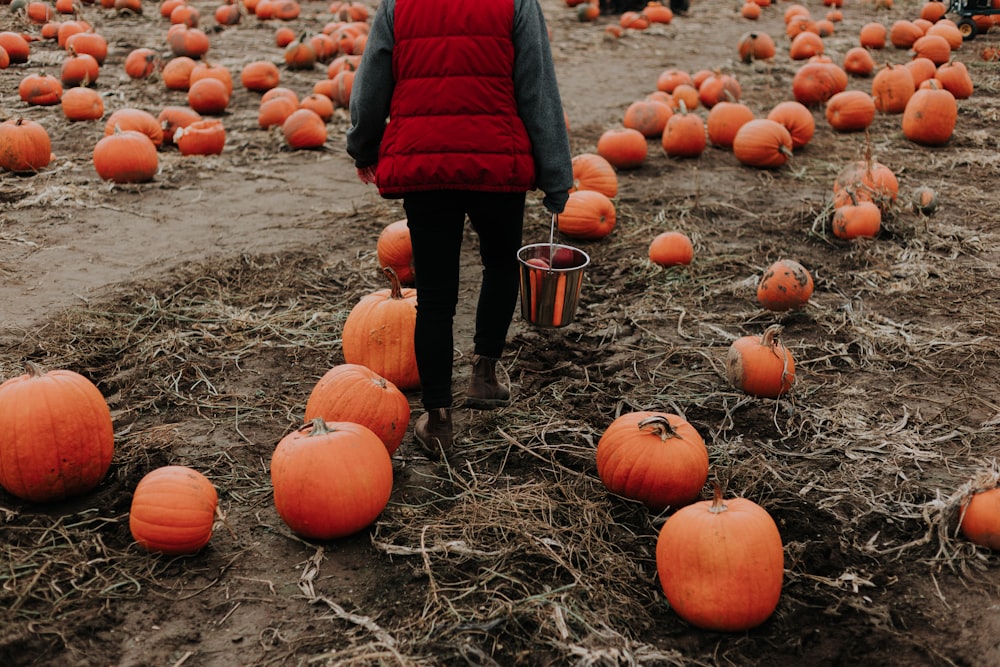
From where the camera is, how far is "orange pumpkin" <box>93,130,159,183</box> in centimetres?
724

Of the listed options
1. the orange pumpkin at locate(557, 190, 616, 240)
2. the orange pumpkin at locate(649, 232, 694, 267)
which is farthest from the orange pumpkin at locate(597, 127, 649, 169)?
the orange pumpkin at locate(649, 232, 694, 267)

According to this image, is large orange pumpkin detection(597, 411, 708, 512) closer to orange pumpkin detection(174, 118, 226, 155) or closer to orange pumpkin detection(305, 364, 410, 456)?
orange pumpkin detection(305, 364, 410, 456)

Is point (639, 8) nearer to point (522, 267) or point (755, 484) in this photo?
point (522, 267)

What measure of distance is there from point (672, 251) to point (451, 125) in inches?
111

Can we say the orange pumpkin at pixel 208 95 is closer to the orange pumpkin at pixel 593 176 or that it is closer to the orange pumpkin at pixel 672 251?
the orange pumpkin at pixel 593 176

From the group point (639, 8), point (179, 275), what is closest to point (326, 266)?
point (179, 275)

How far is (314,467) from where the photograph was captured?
3205 millimetres

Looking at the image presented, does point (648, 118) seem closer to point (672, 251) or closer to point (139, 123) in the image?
point (672, 251)

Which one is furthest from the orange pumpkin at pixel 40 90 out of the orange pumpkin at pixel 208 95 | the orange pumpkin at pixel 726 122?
the orange pumpkin at pixel 726 122

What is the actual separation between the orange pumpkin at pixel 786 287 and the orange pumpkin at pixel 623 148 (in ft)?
9.80

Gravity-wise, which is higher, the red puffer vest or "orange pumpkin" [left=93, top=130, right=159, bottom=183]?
the red puffer vest

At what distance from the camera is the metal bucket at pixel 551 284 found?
4504 mm

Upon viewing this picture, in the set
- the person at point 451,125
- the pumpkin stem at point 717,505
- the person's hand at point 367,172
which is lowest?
the pumpkin stem at point 717,505

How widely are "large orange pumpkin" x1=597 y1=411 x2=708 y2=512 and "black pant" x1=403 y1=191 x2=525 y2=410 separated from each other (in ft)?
2.65
